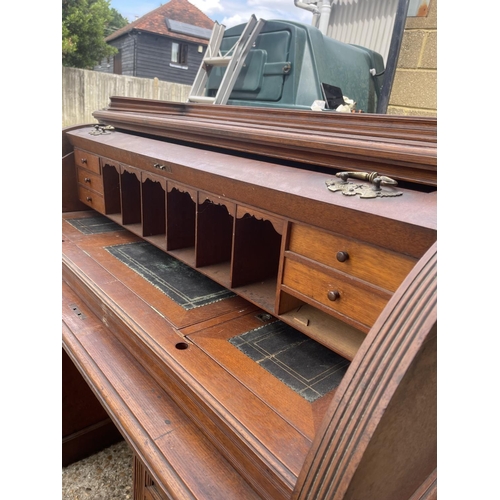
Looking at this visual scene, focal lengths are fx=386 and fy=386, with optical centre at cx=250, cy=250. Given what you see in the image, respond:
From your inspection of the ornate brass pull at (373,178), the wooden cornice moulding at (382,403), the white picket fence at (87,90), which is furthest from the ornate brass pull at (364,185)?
the white picket fence at (87,90)

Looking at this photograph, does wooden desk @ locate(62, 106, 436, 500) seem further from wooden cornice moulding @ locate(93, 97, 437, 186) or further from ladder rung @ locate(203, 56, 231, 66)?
ladder rung @ locate(203, 56, 231, 66)

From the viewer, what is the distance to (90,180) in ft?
6.57

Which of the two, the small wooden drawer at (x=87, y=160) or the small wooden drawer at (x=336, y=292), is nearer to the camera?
the small wooden drawer at (x=336, y=292)

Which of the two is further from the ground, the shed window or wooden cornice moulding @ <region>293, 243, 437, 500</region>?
the shed window

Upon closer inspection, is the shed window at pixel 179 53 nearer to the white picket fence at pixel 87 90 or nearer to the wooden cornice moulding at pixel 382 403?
the white picket fence at pixel 87 90

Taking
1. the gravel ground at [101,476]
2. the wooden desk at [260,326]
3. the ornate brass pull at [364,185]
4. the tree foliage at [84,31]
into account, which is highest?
the tree foliage at [84,31]

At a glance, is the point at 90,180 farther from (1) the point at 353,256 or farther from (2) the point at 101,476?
(1) the point at 353,256

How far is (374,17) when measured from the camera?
2.58 meters

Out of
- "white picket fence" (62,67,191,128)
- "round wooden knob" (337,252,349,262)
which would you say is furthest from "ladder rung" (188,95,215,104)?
"white picket fence" (62,67,191,128)

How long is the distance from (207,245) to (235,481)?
78 cm

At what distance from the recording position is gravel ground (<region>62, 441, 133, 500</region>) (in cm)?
177

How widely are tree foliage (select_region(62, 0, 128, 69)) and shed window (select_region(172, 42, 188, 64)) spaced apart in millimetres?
4042

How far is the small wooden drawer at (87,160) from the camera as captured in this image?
1884 millimetres

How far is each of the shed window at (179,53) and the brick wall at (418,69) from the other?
1218 cm
